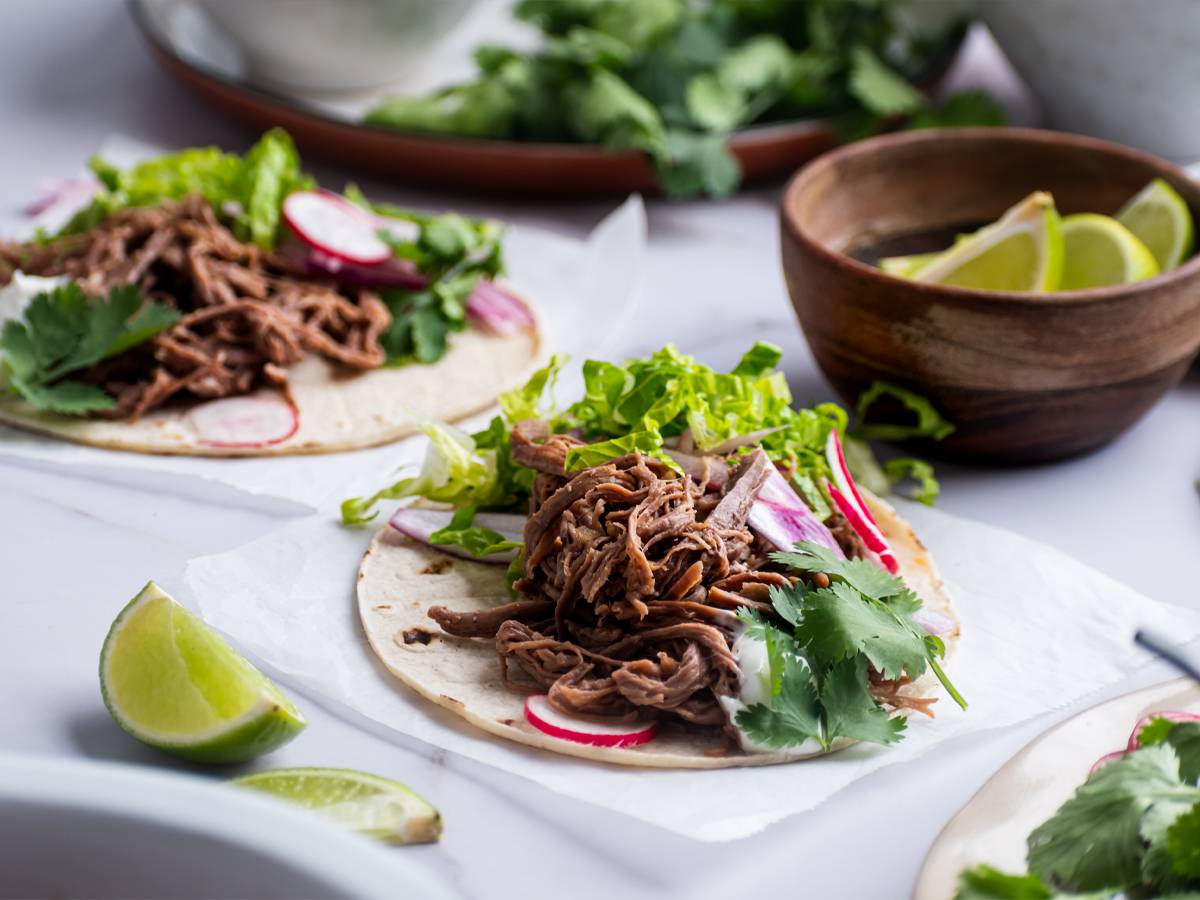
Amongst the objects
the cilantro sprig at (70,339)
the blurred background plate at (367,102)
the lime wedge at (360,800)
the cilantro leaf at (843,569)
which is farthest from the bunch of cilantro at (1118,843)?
the blurred background plate at (367,102)

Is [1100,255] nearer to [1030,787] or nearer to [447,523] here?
[1030,787]

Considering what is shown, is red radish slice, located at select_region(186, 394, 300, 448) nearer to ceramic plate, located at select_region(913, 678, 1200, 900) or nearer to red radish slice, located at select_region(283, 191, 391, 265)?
red radish slice, located at select_region(283, 191, 391, 265)

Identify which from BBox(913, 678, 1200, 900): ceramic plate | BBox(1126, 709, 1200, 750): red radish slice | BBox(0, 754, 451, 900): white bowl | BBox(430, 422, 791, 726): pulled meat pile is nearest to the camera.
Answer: BBox(0, 754, 451, 900): white bowl

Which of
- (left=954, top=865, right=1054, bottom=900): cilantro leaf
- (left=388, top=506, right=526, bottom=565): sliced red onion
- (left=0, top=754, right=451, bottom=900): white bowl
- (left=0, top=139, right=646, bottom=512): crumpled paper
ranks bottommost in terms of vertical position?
(left=0, top=139, right=646, bottom=512): crumpled paper

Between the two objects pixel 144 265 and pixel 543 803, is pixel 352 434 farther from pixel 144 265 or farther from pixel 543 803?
pixel 543 803

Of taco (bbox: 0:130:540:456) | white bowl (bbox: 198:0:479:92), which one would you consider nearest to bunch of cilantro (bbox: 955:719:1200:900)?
taco (bbox: 0:130:540:456)

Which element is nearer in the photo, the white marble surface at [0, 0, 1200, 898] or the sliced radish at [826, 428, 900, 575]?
the white marble surface at [0, 0, 1200, 898]

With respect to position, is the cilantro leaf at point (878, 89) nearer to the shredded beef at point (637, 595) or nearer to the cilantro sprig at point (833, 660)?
the shredded beef at point (637, 595)
